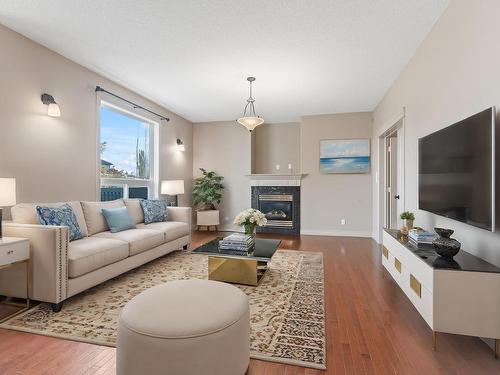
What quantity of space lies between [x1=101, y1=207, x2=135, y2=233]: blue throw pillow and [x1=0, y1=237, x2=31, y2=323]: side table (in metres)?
1.05

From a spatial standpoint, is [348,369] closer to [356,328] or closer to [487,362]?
[356,328]

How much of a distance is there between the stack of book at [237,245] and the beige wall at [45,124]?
2106 mm

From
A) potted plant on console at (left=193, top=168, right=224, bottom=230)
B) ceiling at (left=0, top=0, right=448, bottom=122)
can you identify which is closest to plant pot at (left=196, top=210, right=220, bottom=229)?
potted plant on console at (left=193, top=168, right=224, bottom=230)

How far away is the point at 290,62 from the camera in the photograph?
333 centimetres

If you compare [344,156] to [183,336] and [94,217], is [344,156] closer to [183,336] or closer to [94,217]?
[94,217]

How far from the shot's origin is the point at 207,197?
609cm

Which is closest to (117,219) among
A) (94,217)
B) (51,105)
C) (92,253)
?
(94,217)

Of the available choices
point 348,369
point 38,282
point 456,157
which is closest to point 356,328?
point 348,369

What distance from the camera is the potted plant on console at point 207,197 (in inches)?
238

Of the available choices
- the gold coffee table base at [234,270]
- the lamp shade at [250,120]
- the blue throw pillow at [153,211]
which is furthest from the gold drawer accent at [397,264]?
the blue throw pillow at [153,211]

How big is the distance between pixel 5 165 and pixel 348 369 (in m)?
3.42

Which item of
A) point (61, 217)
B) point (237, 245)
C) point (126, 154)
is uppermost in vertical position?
point (126, 154)

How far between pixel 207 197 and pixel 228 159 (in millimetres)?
1059

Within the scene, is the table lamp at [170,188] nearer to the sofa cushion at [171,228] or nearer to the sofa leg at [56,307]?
the sofa cushion at [171,228]
